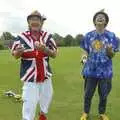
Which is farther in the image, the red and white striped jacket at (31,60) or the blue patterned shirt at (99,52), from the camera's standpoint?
the blue patterned shirt at (99,52)

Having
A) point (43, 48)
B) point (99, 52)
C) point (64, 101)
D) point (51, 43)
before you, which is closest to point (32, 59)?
point (43, 48)

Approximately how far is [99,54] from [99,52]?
1.4 inches

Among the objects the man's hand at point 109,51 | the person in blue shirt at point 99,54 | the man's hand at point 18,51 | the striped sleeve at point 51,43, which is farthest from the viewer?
the person in blue shirt at point 99,54

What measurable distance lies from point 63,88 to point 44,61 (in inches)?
218

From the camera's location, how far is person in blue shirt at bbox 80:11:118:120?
9.02 m

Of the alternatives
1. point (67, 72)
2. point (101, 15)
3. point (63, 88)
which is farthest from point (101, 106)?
point (67, 72)

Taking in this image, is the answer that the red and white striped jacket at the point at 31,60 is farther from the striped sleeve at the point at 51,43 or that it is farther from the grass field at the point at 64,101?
the grass field at the point at 64,101

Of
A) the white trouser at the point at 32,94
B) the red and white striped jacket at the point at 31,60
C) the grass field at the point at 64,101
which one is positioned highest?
the red and white striped jacket at the point at 31,60

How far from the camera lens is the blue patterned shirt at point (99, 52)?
9.06 m

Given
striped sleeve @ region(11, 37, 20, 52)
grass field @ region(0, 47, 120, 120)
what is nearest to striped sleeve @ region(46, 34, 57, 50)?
striped sleeve @ region(11, 37, 20, 52)

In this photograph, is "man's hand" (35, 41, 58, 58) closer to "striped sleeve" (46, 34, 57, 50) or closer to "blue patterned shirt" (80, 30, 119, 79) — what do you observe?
"striped sleeve" (46, 34, 57, 50)

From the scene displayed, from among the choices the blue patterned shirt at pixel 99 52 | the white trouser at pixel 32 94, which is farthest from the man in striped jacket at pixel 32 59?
the blue patterned shirt at pixel 99 52

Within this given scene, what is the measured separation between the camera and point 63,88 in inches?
538

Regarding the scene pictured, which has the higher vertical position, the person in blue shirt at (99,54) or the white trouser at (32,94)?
the person in blue shirt at (99,54)
